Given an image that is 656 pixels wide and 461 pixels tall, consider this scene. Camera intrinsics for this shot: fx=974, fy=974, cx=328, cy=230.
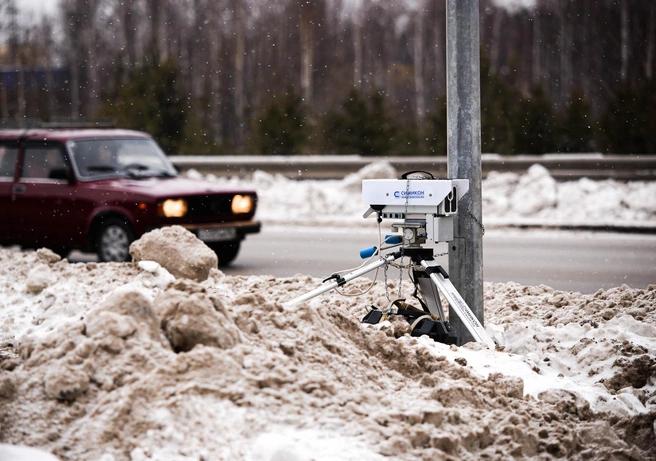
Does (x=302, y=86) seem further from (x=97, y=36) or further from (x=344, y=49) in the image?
(x=97, y=36)

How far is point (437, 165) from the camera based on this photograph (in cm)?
1991

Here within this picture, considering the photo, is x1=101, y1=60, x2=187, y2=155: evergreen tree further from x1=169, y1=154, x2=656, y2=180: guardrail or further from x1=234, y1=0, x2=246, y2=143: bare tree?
x1=234, y1=0, x2=246, y2=143: bare tree

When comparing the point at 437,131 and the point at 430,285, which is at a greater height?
the point at 437,131

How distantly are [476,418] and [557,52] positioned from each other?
40840 mm

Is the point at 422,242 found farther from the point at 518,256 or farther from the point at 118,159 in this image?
the point at 118,159

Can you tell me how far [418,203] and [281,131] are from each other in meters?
21.0

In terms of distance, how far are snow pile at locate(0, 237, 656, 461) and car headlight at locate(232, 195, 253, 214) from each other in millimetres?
6120

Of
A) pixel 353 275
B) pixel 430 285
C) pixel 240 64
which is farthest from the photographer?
pixel 240 64

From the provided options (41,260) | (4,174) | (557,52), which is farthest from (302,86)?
(41,260)

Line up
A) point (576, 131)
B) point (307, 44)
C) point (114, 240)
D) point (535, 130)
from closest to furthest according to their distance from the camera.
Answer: point (114, 240) → point (535, 130) → point (576, 131) → point (307, 44)

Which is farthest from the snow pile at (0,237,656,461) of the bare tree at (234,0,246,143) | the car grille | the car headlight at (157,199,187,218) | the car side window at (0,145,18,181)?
the bare tree at (234,0,246,143)

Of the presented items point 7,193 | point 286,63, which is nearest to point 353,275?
point 7,193

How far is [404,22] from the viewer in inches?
1844

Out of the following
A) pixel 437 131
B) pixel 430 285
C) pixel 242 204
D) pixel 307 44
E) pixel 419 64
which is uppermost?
pixel 307 44
